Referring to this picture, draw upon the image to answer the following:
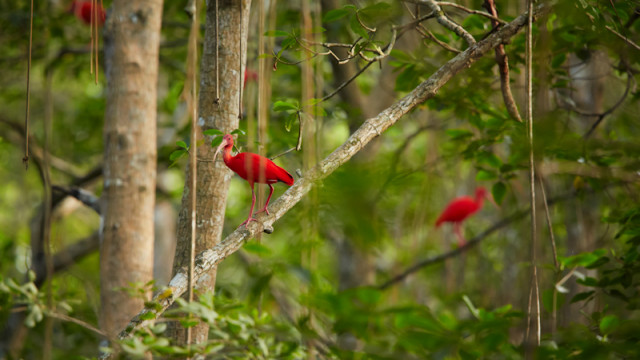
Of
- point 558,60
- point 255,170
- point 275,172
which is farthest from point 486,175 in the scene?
point 255,170

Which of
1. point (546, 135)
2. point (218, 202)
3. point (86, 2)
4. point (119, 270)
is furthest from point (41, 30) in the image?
point (546, 135)

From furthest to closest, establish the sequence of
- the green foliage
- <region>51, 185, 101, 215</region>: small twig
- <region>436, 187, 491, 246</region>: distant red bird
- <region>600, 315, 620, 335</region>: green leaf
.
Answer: <region>436, 187, 491, 246</region>: distant red bird → <region>51, 185, 101, 215</region>: small twig → <region>600, 315, 620, 335</region>: green leaf → the green foliage

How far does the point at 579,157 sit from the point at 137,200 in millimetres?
2033

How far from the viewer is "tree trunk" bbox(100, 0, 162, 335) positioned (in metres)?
2.61

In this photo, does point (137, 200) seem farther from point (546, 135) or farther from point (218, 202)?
point (546, 135)

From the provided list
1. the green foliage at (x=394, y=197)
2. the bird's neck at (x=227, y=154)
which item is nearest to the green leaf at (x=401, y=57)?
the green foliage at (x=394, y=197)

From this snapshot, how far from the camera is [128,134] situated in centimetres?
273

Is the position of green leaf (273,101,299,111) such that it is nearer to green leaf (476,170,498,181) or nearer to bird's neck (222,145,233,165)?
bird's neck (222,145,233,165)

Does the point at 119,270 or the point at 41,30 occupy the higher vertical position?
the point at 41,30

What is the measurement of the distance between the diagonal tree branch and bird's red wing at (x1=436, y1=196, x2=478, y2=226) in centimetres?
312

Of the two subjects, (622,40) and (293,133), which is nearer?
(622,40)

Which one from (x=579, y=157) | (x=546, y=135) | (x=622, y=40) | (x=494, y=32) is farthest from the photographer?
(x=579, y=157)

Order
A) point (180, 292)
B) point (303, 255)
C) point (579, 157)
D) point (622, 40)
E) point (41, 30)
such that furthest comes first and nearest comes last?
point (41, 30) → point (579, 157) → point (622, 40) → point (180, 292) → point (303, 255)

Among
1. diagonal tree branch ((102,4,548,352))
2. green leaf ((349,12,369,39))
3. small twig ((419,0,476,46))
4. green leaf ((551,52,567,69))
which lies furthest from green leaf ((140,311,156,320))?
green leaf ((551,52,567,69))
